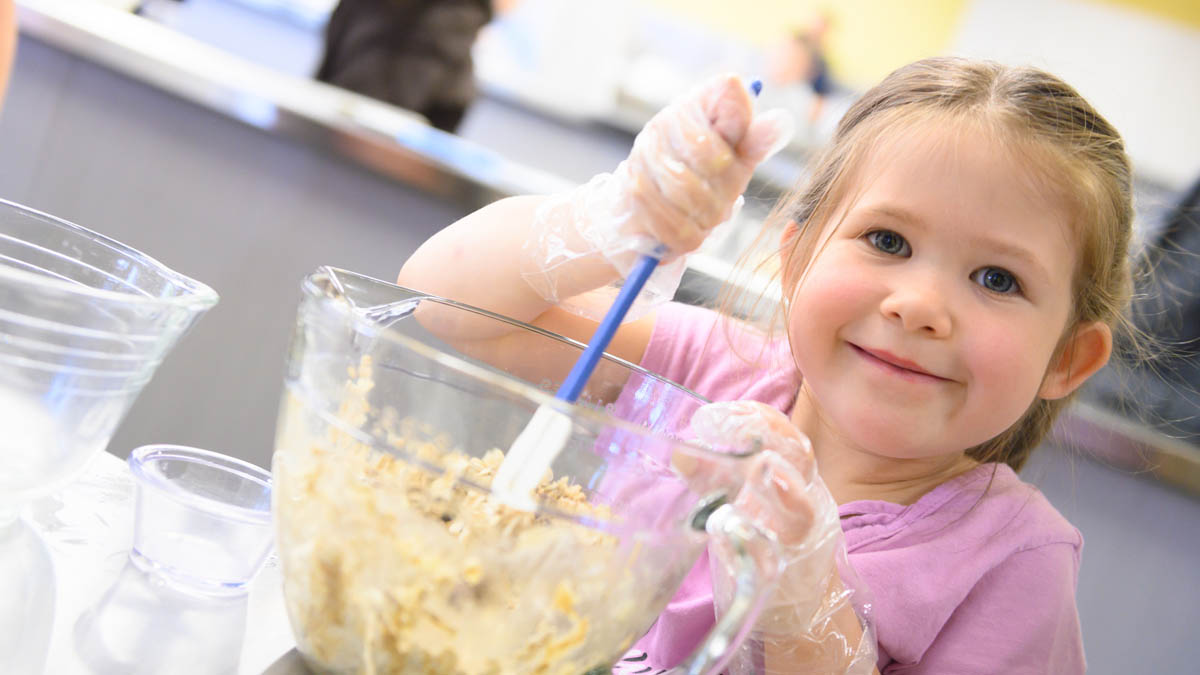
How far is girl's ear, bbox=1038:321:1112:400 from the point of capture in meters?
0.90

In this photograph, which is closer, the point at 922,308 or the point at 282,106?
the point at 922,308

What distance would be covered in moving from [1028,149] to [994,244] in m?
0.10

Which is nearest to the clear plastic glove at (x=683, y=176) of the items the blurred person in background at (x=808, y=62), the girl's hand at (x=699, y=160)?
the girl's hand at (x=699, y=160)

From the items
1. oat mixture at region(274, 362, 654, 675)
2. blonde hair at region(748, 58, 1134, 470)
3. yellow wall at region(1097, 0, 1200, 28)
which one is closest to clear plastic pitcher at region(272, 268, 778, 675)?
oat mixture at region(274, 362, 654, 675)

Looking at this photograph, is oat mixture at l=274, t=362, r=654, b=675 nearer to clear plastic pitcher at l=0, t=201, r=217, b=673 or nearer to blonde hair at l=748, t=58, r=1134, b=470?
clear plastic pitcher at l=0, t=201, r=217, b=673

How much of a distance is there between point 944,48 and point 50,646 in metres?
1.86

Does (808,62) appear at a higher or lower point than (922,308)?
higher

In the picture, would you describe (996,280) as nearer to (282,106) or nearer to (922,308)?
(922,308)

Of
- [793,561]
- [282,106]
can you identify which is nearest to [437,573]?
[793,561]

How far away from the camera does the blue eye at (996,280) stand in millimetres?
803

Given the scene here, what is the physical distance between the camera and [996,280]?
0.81 metres

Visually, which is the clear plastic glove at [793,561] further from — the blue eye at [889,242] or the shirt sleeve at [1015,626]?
the blue eye at [889,242]

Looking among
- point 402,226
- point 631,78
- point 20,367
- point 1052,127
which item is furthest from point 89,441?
point 631,78

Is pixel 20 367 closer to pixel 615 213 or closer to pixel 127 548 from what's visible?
pixel 127 548
